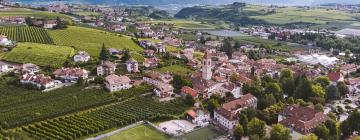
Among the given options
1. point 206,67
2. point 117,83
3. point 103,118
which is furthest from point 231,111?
point 117,83

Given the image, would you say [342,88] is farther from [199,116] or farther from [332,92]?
[199,116]

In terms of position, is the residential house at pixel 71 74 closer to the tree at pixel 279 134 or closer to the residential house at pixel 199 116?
the residential house at pixel 199 116

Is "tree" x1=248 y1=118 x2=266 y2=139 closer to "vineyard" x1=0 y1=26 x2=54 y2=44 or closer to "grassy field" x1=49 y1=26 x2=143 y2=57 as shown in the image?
"grassy field" x1=49 y1=26 x2=143 y2=57

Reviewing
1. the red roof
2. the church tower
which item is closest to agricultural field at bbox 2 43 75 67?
the red roof

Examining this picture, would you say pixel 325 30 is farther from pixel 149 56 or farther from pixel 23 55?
pixel 23 55

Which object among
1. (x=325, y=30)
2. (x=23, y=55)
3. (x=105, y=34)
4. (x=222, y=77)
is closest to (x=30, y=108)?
(x=23, y=55)

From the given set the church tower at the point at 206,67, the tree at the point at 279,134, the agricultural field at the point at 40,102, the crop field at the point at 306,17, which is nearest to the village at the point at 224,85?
the church tower at the point at 206,67
